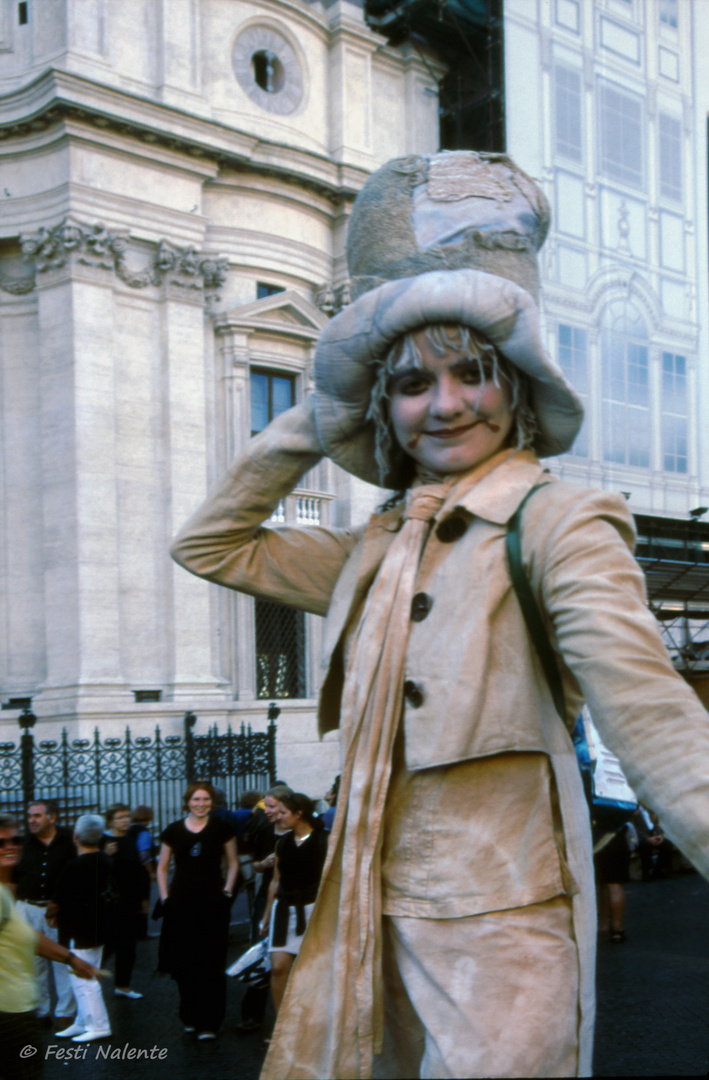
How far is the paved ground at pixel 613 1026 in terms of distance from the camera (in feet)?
23.5

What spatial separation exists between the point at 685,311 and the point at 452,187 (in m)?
24.3

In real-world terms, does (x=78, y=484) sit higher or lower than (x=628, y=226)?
lower

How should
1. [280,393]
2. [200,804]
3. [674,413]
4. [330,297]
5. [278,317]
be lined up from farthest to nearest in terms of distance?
1. [674,413]
2. [330,297]
3. [280,393]
4. [278,317]
5. [200,804]

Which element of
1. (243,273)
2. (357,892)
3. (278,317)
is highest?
(243,273)

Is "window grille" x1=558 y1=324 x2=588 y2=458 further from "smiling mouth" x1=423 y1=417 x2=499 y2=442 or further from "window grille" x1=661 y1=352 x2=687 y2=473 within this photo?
"smiling mouth" x1=423 y1=417 x2=499 y2=442

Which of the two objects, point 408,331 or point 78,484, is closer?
point 408,331

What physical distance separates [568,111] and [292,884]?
19.4 meters

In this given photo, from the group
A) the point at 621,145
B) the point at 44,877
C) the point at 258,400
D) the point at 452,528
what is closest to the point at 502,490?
the point at 452,528

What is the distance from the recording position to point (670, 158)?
24969 mm

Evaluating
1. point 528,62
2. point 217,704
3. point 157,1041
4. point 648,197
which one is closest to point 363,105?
point 528,62

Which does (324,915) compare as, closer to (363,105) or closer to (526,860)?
(526,860)

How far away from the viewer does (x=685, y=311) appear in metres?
25.3

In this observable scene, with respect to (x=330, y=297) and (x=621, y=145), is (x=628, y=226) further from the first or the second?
(x=330, y=297)

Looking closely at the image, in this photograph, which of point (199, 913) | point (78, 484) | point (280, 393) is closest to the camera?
point (199, 913)
